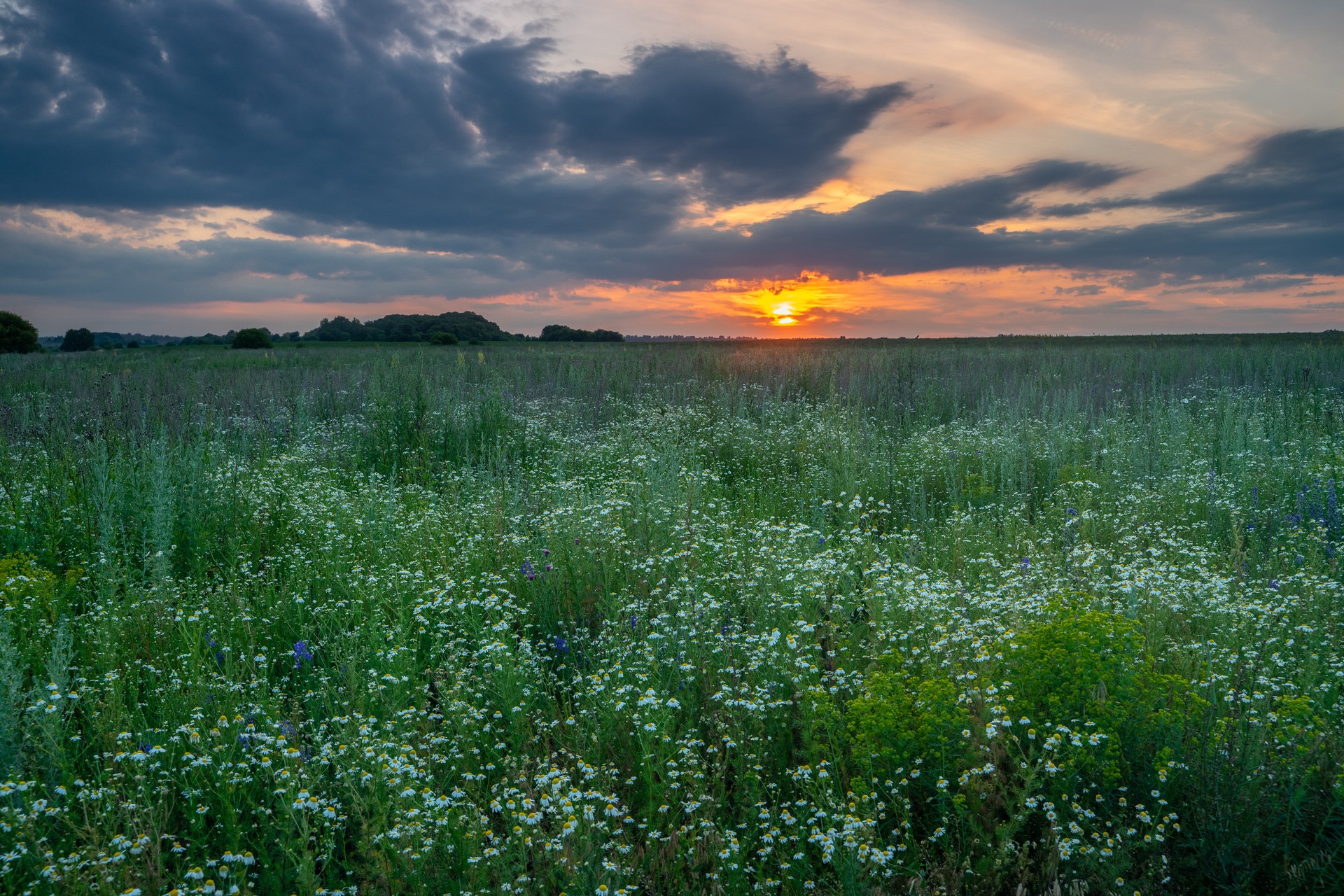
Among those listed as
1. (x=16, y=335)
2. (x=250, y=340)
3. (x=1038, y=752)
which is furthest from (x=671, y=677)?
(x=16, y=335)

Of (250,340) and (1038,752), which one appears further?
(250,340)

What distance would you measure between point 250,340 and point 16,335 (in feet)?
59.9

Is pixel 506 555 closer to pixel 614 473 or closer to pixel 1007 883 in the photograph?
pixel 614 473

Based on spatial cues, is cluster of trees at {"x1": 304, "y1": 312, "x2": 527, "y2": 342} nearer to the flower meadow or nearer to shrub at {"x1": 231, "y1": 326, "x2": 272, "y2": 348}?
shrub at {"x1": 231, "y1": 326, "x2": 272, "y2": 348}

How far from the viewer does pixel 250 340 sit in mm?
39375

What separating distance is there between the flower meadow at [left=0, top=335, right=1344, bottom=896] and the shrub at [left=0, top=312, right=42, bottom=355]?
158 ft

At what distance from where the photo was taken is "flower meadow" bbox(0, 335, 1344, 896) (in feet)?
8.63

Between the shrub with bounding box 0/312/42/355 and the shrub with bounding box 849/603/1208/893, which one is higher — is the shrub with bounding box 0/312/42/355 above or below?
above

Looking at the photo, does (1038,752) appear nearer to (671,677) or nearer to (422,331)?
(671,677)

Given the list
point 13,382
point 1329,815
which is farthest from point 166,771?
point 13,382

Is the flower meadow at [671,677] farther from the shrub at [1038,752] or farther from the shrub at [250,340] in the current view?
the shrub at [250,340]

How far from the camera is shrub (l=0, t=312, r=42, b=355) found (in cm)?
4384

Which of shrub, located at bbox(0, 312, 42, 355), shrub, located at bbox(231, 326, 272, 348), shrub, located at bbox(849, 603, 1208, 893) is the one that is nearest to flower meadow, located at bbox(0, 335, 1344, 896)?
shrub, located at bbox(849, 603, 1208, 893)

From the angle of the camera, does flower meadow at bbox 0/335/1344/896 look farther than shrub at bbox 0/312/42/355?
No
